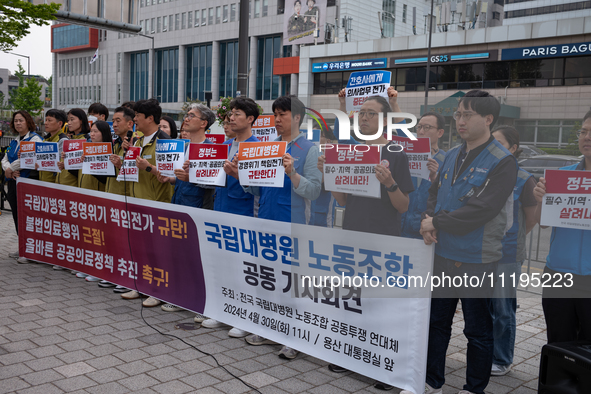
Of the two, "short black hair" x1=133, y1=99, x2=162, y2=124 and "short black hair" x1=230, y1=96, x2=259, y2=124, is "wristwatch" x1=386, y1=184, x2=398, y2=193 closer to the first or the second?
"short black hair" x1=230, y1=96, x2=259, y2=124

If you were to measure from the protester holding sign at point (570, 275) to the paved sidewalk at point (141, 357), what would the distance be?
78 centimetres

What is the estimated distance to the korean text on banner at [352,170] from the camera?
376cm

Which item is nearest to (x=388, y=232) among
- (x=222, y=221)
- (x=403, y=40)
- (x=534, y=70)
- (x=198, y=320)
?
(x=222, y=221)

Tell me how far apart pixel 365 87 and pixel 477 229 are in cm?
172

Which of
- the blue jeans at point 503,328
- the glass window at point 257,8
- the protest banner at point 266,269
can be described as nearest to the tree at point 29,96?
the glass window at point 257,8

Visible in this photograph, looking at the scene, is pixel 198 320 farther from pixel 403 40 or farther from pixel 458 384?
pixel 403 40

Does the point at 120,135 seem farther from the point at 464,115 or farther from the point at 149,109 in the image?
the point at 464,115

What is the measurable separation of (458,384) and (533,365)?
85cm

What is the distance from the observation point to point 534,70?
34.8 m

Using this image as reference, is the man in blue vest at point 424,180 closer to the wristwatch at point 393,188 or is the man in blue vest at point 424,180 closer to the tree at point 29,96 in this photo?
the wristwatch at point 393,188

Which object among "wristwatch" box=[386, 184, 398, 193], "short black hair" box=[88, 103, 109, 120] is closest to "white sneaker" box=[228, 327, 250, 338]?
"wristwatch" box=[386, 184, 398, 193]

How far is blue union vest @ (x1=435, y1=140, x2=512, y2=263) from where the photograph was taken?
334 centimetres

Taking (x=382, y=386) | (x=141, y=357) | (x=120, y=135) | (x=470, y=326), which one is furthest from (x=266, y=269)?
(x=120, y=135)

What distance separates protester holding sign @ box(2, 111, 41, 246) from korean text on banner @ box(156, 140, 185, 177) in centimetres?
310
